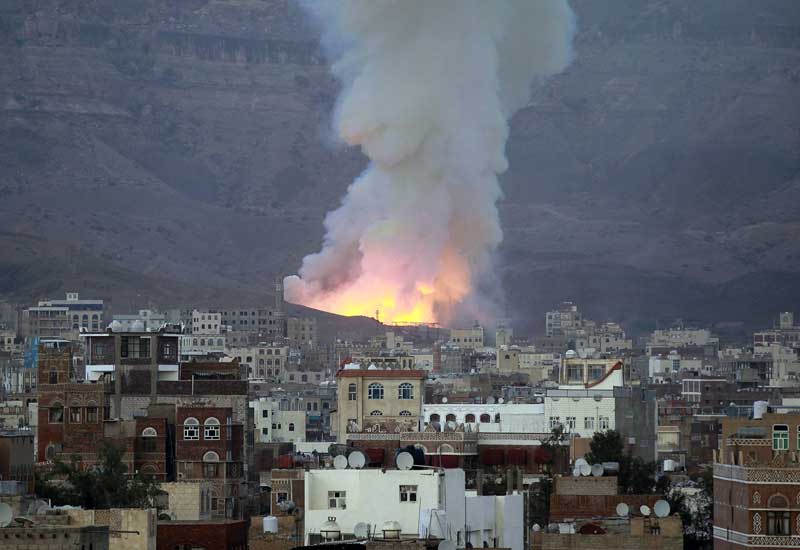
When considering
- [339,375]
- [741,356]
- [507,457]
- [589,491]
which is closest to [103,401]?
[507,457]

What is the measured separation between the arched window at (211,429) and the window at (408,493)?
26.5m

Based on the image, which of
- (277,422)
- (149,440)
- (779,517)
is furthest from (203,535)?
(277,422)

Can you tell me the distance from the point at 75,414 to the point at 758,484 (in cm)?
2793

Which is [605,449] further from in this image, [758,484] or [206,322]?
[206,322]

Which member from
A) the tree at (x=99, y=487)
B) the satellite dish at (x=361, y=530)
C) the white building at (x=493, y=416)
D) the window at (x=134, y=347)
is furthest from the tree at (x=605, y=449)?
the satellite dish at (x=361, y=530)

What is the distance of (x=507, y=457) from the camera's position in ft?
221

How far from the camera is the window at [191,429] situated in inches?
2426

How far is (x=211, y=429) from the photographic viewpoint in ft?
203

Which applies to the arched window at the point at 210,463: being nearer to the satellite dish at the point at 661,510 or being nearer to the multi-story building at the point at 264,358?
the satellite dish at the point at 661,510

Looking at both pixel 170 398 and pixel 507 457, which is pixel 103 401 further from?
pixel 507 457

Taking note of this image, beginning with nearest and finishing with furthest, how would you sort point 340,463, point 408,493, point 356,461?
point 408,493, point 356,461, point 340,463

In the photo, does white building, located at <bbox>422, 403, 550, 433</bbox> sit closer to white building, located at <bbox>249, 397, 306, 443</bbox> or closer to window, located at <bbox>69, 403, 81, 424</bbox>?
window, located at <bbox>69, 403, 81, 424</bbox>

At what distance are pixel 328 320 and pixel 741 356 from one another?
115 feet

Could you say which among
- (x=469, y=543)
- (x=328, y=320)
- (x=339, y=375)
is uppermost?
(x=328, y=320)
